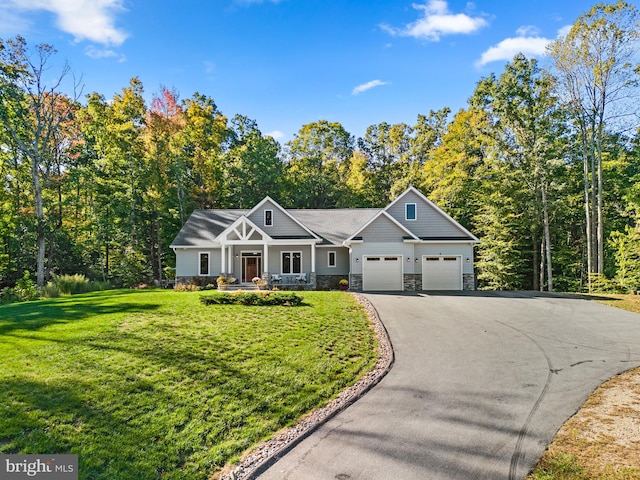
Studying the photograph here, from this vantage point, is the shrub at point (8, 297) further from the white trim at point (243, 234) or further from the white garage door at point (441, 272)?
the white garage door at point (441, 272)

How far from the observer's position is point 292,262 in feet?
74.4

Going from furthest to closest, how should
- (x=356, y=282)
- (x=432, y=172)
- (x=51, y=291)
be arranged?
(x=432, y=172) < (x=356, y=282) < (x=51, y=291)

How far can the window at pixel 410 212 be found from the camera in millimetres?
22344

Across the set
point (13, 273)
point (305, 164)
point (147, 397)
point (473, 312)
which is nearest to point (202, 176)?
point (305, 164)

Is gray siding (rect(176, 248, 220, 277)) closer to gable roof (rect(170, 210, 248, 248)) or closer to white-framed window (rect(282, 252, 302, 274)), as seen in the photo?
gable roof (rect(170, 210, 248, 248))

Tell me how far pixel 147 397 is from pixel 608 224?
28555 mm

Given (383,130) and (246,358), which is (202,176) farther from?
(246,358)

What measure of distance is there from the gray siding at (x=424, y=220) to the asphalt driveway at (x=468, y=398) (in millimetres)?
9378

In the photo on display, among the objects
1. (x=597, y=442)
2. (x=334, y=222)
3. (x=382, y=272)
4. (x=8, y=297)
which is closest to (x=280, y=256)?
(x=334, y=222)

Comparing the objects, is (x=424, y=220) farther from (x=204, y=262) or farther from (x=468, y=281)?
(x=204, y=262)

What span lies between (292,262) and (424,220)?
8229mm

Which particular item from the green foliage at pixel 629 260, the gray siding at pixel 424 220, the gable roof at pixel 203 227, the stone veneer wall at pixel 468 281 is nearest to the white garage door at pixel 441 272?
the stone veneer wall at pixel 468 281

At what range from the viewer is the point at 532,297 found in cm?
1798

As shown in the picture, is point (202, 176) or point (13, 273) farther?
point (202, 176)
